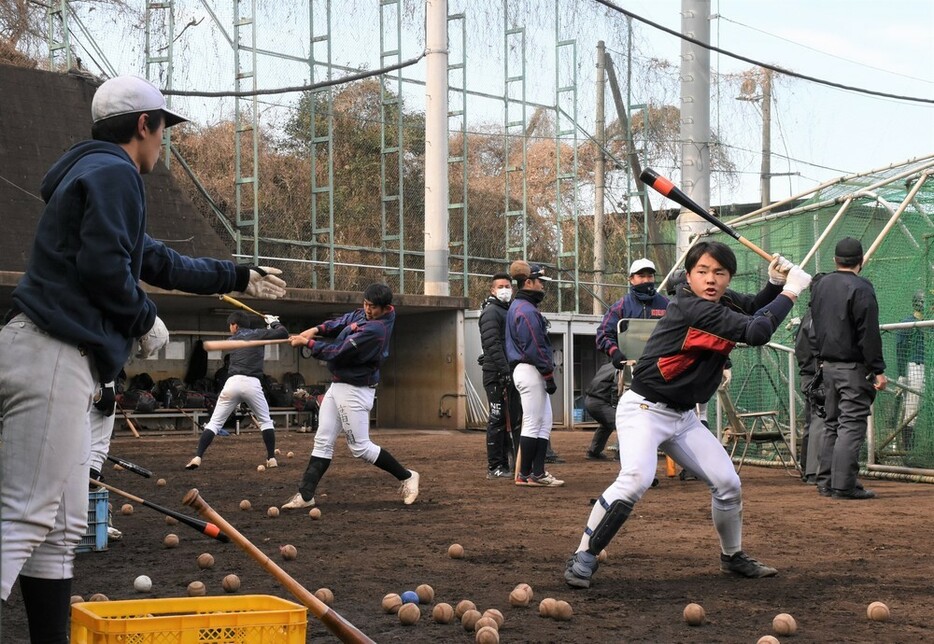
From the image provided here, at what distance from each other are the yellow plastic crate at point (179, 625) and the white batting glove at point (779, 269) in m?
4.04

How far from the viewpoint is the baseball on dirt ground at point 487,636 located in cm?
526

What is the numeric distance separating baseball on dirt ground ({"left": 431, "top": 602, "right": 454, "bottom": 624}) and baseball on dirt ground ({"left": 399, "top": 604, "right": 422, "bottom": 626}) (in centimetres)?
12

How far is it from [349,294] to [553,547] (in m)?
17.0

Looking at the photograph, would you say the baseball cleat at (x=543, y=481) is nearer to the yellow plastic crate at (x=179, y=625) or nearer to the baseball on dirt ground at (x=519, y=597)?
the baseball on dirt ground at (x=519, y=597)

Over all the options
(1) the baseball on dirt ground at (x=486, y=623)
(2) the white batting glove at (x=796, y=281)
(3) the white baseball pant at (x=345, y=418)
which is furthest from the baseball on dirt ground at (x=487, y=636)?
(3) the white baseball pant at (x=345, y=418)

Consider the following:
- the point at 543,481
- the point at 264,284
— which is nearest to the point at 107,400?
the point at 264,284

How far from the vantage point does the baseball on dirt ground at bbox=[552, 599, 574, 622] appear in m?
5.99

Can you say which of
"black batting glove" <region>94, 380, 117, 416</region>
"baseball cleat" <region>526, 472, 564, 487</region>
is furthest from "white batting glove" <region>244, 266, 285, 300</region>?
"baseball cleat" <region>526, 472, 564, 487</region>

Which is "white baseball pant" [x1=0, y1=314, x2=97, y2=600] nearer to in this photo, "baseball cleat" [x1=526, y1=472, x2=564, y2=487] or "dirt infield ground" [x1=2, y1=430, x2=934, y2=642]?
"dirt infield ground" [x1=2, y1=430, x2=934, y2=642]

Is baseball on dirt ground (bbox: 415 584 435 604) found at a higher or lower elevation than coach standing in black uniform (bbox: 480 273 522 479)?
lower

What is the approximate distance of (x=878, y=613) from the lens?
595 cm

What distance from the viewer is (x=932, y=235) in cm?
1353

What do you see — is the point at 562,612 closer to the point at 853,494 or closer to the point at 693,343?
the point at 693,343

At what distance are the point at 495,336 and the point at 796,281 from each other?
22.8ft
